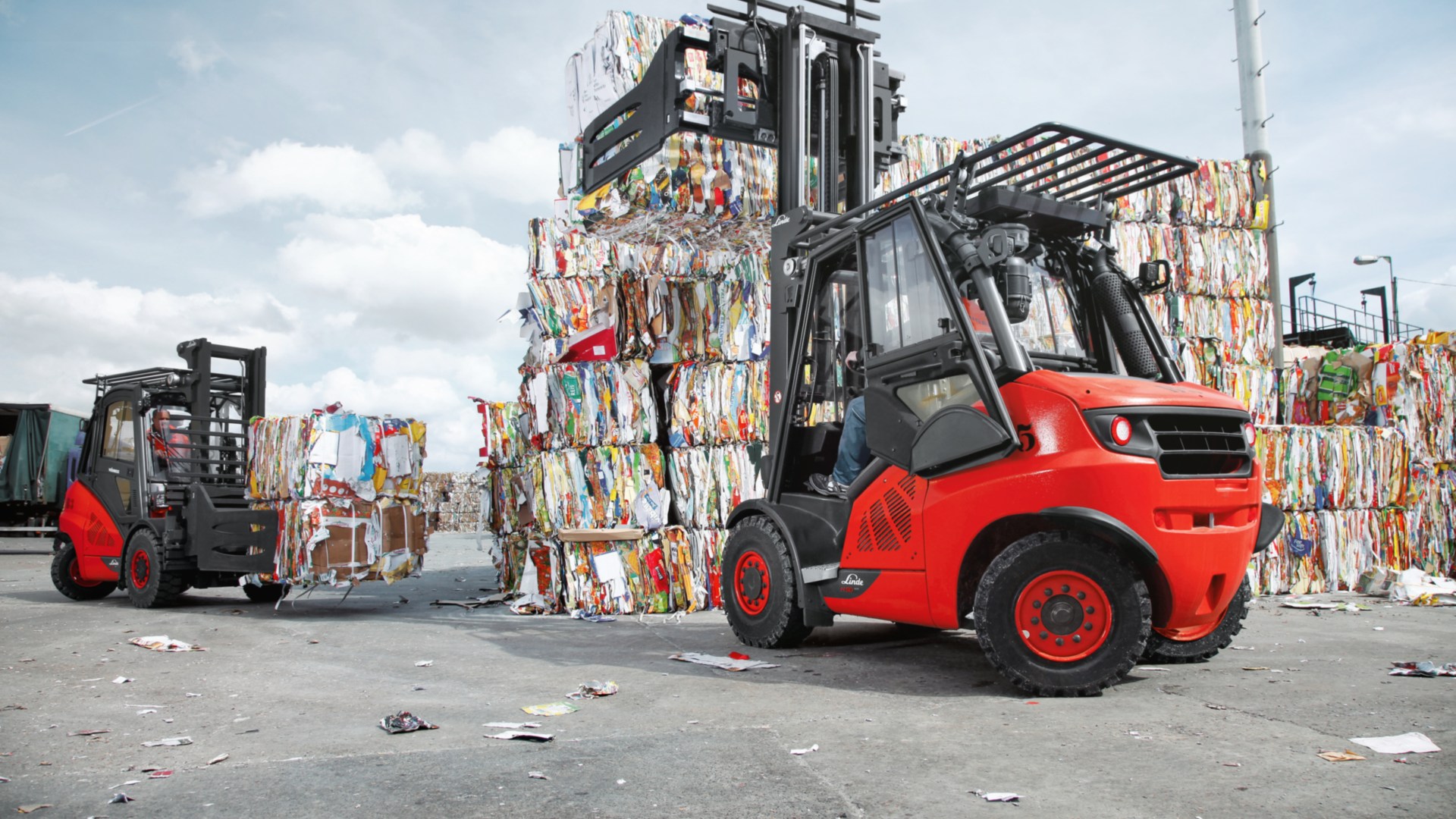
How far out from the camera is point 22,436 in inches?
784

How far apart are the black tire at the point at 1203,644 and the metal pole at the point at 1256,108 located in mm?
6528

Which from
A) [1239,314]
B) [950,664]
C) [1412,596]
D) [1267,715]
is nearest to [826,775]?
[1267,715]

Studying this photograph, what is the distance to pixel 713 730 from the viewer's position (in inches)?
150

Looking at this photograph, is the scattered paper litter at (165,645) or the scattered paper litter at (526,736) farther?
the scattered paper litter at (165,645)

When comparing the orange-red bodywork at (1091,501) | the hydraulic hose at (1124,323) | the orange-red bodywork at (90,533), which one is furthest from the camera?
the orange-red bodywork at (90,533)

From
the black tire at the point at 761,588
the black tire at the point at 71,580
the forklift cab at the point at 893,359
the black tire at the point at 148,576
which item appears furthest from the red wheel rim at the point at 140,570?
the forklift cab at the point at 893,359

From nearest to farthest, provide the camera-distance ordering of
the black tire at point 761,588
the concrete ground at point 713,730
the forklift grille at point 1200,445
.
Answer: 1. the concrete ground at point 713,730
2. the forklift grille at point 1200,445
3. the black tire at point 761,588

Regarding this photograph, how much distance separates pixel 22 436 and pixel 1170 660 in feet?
72.8

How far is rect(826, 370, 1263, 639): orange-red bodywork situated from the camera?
4.16 metres

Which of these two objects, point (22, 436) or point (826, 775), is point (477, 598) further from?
point (22, 436)

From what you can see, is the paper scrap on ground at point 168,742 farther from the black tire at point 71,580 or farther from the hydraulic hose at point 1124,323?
the black tire at point 71,580

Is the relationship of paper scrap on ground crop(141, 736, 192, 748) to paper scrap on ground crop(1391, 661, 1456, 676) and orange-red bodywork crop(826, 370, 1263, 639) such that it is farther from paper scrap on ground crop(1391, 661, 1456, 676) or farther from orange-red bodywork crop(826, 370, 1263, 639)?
paper scrap on ground crop(1391, 661, 1456, 676)

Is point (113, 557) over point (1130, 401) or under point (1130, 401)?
under

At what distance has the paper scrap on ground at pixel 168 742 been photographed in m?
3.76
